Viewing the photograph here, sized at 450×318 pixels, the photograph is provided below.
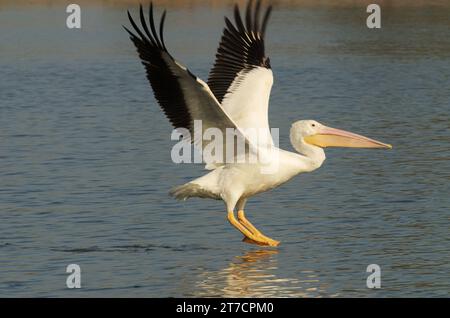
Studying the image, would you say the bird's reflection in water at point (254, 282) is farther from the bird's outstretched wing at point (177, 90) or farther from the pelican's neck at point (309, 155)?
the bird's outstretched wing at point (177, 90)

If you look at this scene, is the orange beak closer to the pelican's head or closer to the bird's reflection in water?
the pelican's head

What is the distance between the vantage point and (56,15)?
1443 inches

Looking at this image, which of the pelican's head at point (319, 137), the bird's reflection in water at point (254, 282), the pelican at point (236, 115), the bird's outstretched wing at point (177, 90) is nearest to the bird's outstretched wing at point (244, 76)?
the pelican at point (236, 115)

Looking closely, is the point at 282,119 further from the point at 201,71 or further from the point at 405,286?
the point at 405,286

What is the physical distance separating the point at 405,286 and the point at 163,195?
12.6 ft

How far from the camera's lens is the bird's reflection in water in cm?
846

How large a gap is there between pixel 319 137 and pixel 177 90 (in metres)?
1.64

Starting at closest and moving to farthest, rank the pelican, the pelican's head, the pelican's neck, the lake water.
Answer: the lake water → the pelican → the pelican's neck → the pelican's head

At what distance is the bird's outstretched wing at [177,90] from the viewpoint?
352 inches

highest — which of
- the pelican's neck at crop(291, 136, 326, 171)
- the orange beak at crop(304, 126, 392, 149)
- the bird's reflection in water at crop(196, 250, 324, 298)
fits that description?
the orange beak at crop(304, 126, 392, 149)

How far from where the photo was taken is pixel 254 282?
8.79m

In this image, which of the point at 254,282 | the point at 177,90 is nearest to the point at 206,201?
the point at 177,90

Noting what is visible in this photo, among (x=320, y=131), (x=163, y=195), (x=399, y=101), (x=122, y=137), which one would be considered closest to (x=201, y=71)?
(x=399, y=101)

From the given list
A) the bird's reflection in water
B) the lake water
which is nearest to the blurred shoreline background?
the lake water
